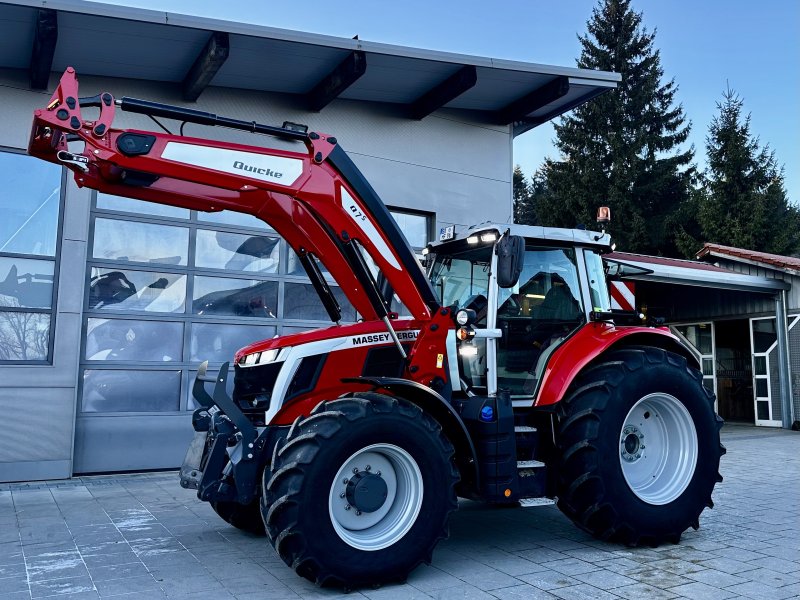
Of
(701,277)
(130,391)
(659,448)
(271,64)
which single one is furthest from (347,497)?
(701,277)

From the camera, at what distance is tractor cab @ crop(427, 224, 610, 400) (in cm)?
542

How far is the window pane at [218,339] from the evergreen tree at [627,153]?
21259 millimetres

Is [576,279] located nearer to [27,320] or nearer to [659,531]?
[659,531]

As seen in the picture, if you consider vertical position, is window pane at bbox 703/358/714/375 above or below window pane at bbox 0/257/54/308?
below

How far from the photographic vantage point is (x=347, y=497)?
14.7ft

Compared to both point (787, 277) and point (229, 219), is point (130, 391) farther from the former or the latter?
point (787, 277)

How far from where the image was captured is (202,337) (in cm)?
953

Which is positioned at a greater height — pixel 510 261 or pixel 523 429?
pixel 510 261

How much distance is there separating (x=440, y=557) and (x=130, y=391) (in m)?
5.39

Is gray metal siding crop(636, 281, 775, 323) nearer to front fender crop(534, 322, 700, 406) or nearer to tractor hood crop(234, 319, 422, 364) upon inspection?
front fender crop(534, 322, 700, 406)

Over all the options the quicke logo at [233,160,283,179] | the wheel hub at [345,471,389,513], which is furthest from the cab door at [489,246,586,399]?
the quicke logo at [233,160,283,179]

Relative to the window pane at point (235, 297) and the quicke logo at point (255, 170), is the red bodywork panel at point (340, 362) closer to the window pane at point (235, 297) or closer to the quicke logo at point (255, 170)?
the quicke logo at point (255, 170)

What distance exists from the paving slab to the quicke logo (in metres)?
2.58

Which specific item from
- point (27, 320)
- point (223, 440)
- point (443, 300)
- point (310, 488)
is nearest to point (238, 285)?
point (27, 320)
